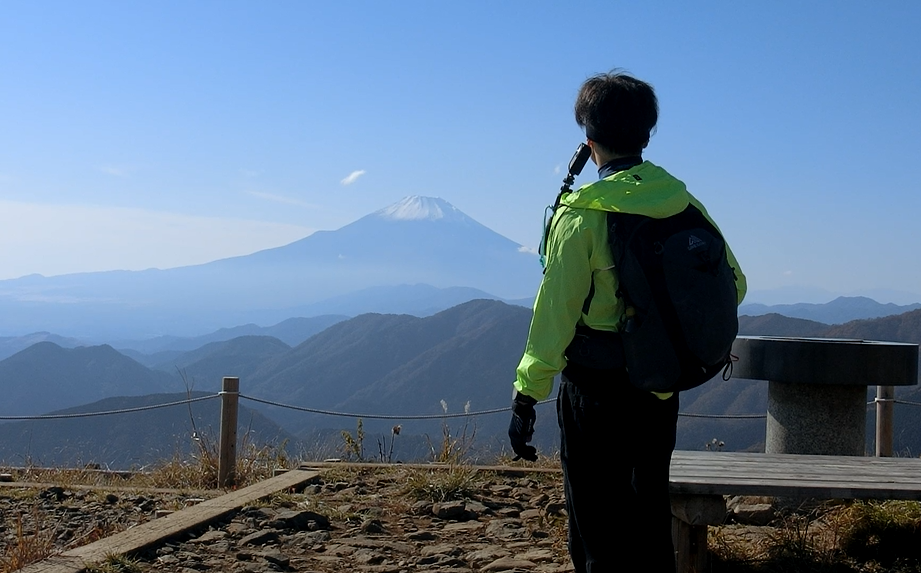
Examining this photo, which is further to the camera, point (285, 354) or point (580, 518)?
point (285, 354)

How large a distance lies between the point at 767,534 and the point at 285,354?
533 feet

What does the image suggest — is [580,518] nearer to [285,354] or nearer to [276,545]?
[276,545]

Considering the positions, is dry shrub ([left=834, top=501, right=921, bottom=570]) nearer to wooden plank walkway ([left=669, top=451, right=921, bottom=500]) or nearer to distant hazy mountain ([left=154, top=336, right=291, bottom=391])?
wooden plank walkway ([left=669, top=451, right=921, bottom=500])

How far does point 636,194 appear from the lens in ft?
8.80

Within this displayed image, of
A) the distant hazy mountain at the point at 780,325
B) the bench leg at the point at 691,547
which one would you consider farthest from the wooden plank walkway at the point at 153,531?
the distant hazy mountain at the point at 780,325

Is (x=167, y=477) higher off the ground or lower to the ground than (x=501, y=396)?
higher

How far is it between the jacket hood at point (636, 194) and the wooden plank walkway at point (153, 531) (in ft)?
8.82

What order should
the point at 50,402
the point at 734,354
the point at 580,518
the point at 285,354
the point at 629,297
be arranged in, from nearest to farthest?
the point at 629,297 → the point at 580,518 → the point at 734,354 → the point at 50,402 → the point at 285,354

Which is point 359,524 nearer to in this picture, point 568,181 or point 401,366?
point 568,181

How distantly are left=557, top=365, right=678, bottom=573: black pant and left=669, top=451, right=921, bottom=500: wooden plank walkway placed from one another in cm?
72

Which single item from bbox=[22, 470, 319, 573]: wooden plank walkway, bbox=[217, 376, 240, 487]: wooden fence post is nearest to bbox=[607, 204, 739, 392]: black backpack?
bbox=[22, 470, 319, 573]: wooden plank walkway

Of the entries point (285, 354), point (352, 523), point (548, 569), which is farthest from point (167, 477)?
point (285, 354)

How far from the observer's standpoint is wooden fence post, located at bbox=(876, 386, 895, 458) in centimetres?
780

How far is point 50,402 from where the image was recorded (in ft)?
412
